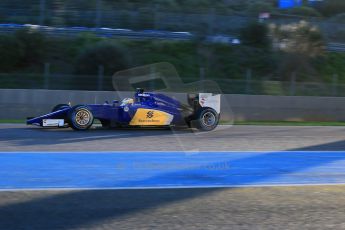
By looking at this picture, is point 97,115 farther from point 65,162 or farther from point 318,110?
point 318,110

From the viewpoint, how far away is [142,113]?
15180 mm

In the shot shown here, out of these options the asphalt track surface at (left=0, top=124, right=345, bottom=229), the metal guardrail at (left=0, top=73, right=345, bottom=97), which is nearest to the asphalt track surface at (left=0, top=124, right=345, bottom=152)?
the asphalt track surface at (left=0, top=124, right=345, bottom=229)

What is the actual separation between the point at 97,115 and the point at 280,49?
74.1 feet

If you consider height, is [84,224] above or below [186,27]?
below

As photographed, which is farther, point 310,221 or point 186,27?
point 186,27

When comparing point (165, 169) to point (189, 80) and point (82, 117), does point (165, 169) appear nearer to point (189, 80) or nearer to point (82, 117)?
point (82, 117)

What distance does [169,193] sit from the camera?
7.16 m

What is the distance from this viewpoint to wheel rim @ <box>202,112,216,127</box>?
52.1 feet

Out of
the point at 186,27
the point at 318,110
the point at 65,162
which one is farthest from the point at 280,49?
the point at 65,162

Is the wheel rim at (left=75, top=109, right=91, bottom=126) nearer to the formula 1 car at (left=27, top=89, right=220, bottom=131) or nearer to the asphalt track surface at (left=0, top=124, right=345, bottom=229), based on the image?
the formula 1 car at (left=27, top=89, right=220, bottom=131)

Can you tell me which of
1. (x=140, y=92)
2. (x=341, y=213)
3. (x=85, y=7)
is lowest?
(x=341, y=213)

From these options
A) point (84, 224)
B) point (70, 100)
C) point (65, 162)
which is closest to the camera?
point (84, 224)

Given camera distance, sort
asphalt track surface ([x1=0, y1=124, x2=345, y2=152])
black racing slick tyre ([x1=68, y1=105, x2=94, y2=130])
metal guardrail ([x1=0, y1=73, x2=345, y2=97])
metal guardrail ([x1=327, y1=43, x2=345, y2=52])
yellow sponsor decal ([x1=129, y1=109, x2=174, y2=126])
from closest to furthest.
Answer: asphalt track surface ([x1=0, y1=124, x2=345, y2=152])
black racing slick tyre ([x1=68, y1=105, x2=94, y2=130])
yellow sponsor decal ([x1=129, y1=109, x2=174, y2=126])
metal guardrail ([x1=0, y1=73, x2=345, y2=97])
metal guardrail ([x1=327, y1=43, x2=345, y2=52])

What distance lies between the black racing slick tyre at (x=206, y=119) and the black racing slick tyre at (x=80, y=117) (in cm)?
305
